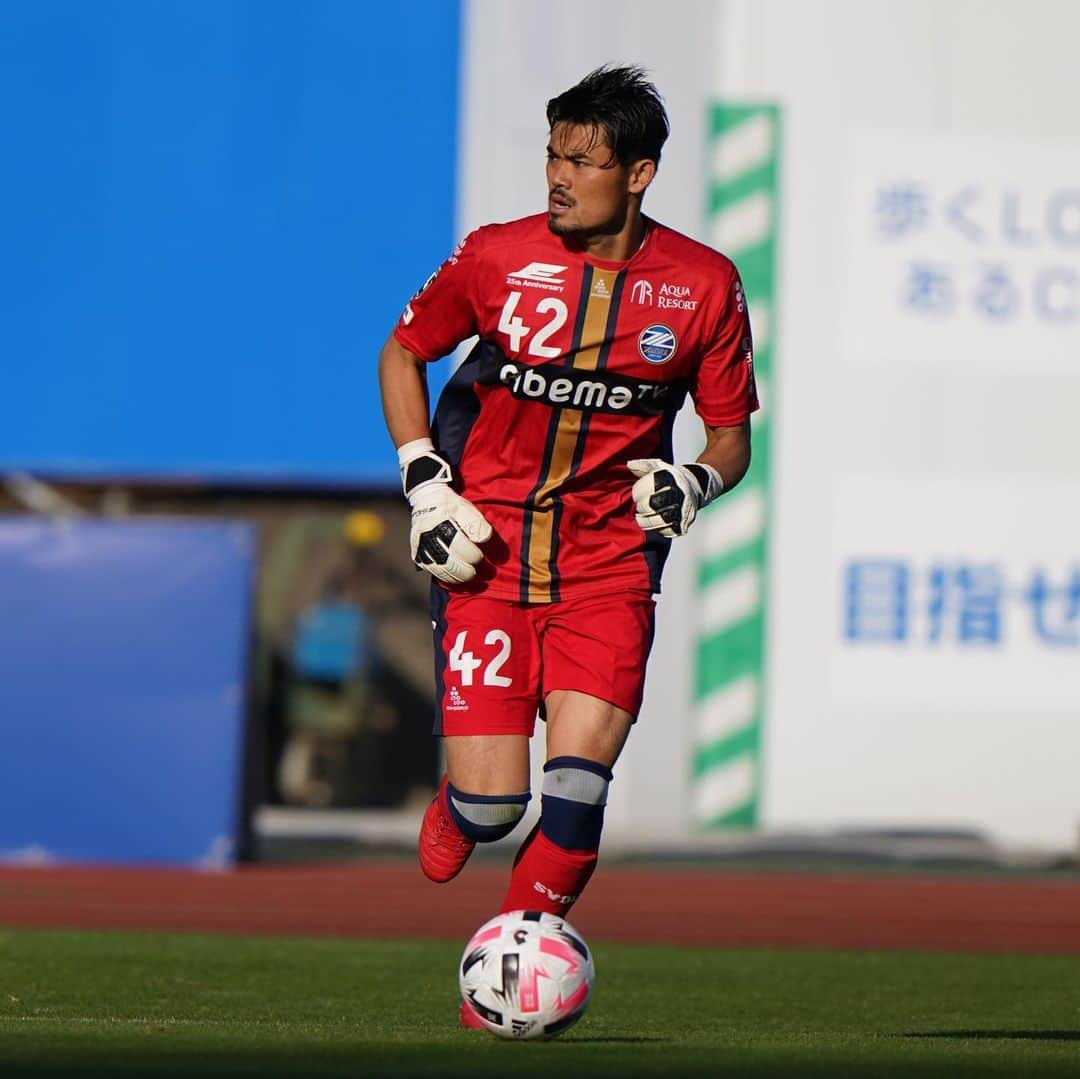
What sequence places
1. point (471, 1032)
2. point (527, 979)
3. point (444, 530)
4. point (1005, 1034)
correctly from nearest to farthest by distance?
point (527, 979), point (471, 1032), point (444, 530), point (1005, 1034)

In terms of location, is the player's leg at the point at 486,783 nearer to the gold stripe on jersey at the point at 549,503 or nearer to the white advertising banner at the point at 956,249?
the gold stripe on jersey at the point at 549,503

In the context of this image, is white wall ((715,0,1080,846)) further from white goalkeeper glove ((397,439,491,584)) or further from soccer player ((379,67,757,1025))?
white goalkeeper glove ((397,439,491,584))

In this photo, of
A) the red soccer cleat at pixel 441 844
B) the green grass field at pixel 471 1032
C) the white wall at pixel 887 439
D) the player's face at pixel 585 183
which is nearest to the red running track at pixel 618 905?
the green grass field at pixel 471 1032

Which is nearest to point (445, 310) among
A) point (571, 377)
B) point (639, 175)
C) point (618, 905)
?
point (571, 377)

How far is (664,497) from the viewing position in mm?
5668

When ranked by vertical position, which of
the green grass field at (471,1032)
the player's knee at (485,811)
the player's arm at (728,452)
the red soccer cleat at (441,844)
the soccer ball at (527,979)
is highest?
the player's arm at (728,452)

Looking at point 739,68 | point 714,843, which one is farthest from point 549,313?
point 739,68

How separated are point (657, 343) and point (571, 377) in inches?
9.5

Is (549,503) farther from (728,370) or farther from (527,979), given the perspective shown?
(527,979)

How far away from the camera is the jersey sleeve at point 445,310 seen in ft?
19.5

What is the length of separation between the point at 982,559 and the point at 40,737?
22.8 ft

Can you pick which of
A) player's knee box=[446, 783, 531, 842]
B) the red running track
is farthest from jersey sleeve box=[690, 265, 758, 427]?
the red running track

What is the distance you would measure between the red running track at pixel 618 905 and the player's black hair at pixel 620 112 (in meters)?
4.74

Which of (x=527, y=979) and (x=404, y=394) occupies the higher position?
(x=404, y=394)
